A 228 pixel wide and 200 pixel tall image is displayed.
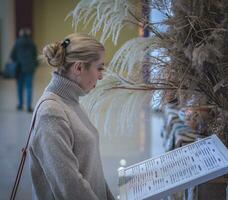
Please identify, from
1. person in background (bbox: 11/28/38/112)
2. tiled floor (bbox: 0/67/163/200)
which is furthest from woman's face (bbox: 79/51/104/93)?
person in background (bbox: 11/28/38/112)

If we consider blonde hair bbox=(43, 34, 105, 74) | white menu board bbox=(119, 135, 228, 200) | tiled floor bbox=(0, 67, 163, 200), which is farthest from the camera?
tiled floor bbox=(0, 67, 163, 200)

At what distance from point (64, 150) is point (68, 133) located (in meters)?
0.07

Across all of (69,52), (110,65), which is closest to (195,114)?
(110,65)

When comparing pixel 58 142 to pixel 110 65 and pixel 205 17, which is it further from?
pixel 205 17

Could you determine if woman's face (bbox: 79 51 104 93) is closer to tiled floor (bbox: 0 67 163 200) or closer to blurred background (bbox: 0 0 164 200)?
blurred background (bbox: 0 0 164 200)

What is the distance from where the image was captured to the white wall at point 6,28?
13844 millimetres

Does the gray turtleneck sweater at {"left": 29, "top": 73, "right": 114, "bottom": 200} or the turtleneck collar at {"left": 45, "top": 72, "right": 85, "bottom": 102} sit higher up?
the turtleneck collar at {"left": 45, "top": 72, "right": 85, "bottom": 102}

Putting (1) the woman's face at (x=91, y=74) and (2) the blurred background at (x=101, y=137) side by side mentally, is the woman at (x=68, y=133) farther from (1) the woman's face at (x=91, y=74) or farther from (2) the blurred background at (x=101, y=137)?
(2) the blurred background at (x=101, y=137)

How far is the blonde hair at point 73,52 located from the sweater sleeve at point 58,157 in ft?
0.62

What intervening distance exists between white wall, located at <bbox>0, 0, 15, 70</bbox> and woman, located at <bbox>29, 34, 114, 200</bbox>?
12.9 m

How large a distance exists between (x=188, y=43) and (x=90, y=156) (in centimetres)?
52

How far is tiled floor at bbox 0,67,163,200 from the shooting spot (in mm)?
3756

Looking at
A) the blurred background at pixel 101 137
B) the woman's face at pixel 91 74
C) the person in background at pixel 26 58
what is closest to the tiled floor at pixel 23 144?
the blurred background at pixel 101 137

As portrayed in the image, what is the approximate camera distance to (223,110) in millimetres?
1531
